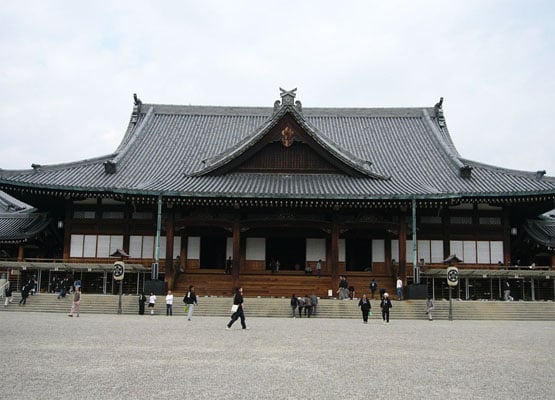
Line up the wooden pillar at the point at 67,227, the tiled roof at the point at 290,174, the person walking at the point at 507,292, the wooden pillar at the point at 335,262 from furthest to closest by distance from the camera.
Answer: the wooden pillar at the point at 67,227
the tiled roof at the point at 290,174
the wooden pillar at the point at 335,262
the person walking at the point at 507,292

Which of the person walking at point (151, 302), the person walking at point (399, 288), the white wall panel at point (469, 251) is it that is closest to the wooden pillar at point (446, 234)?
the white wall panel at point (469, 251)

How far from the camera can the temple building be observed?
34.5 metres

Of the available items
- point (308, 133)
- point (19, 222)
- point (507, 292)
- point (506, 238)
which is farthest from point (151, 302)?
point (506, 238)

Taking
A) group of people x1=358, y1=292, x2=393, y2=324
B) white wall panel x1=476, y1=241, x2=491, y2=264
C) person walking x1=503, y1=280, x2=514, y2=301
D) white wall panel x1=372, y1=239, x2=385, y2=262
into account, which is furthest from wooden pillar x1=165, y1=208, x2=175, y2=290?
person walking x1=503, y1=280, x2=514, y2=301

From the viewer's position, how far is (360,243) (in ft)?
126

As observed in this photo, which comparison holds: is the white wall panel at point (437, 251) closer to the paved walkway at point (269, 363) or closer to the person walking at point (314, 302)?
the person walking at point (314, 302)

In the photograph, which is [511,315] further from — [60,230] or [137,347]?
[60,230]

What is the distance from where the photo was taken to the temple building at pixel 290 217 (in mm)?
34531

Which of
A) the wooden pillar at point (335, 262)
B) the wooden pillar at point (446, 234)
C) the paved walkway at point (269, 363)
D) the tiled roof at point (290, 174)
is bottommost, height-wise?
the paved walkway at point (269, 363)

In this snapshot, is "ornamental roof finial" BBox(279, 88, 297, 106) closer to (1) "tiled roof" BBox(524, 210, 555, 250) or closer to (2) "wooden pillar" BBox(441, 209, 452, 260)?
(2) "wooden pillar" BBox(441, 209, 452, 260)

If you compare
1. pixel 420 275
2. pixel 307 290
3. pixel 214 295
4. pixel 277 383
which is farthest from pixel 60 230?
pixel 277 383

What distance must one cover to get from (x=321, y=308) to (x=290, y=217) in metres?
7.76

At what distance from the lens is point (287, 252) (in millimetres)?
39719

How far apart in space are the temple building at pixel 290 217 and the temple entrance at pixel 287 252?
7 cm
